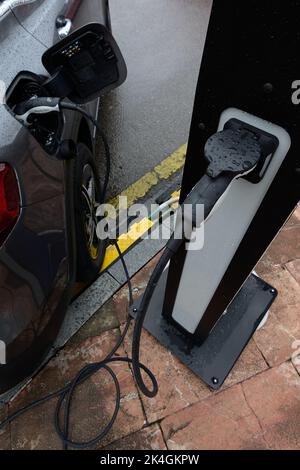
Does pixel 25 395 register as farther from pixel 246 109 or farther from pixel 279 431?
pixel 246 109

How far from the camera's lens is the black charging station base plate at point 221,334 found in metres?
1.83

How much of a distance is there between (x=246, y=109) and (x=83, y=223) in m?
1.16

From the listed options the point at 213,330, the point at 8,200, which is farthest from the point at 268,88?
the point at 213,330

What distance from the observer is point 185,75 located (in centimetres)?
372

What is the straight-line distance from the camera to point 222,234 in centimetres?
124

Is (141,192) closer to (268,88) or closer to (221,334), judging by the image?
(221,334)

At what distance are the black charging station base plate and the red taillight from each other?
102 cm

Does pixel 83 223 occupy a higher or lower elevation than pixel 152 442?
higher

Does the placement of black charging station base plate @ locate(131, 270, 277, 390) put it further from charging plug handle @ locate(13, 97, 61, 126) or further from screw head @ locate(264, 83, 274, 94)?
screw head @ locate(264, 83, 274, 94)

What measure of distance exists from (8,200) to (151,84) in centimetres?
285

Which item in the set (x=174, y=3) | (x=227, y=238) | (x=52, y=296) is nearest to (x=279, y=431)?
(x=227, y=238)

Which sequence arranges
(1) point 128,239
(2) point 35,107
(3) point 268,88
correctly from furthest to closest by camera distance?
(1) point 128,239, (2) point 35,107, (3) point 268,88

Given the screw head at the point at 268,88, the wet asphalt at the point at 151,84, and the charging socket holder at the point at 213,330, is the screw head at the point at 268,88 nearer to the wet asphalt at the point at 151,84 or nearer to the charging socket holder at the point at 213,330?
the charging socket holder at the point at 213,330

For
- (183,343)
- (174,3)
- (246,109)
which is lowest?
(183,343)
